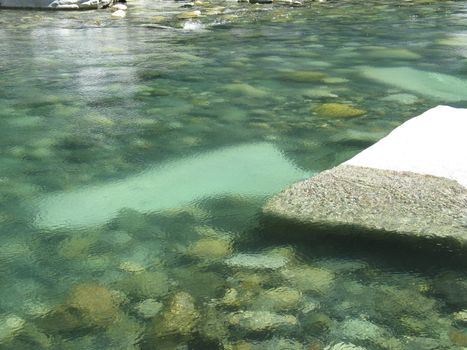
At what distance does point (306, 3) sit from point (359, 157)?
9.31 m

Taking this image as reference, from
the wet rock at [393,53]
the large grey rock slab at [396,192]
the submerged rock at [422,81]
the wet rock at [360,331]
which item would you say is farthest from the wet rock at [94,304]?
the wet rock at [393,53]

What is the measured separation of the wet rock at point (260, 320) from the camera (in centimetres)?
171

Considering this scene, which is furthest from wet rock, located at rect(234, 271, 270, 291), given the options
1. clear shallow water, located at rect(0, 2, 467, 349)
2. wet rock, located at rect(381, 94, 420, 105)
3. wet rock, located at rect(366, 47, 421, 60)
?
wet rock, located at rect(366, 47, 421, 60)

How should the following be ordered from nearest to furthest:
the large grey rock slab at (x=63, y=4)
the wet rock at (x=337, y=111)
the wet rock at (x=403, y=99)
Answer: the wet rock at (x=337, y=111), the wet rock at (x=403, y=99), the large grey rock slab at (x=63, y=4)

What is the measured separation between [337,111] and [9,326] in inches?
104

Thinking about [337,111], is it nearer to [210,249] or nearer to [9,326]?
[210,249]

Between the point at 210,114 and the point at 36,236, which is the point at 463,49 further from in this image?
the point at 36,236

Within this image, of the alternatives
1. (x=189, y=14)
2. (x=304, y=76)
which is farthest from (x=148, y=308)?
(x=189, y=14)

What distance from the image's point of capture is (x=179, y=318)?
1.76 m

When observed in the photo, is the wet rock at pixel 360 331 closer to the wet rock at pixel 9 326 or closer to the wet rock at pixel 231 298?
the wet rock at pixel 231 298

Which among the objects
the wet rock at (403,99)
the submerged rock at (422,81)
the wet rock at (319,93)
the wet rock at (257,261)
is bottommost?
the submerged rock at (422,81)

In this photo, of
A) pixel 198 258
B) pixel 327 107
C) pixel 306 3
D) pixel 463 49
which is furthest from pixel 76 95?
pixel 306 3

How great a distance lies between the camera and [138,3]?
12430 mm

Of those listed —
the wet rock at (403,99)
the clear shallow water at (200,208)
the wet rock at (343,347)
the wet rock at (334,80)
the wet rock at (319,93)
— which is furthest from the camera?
the wet rock at (334,80)
